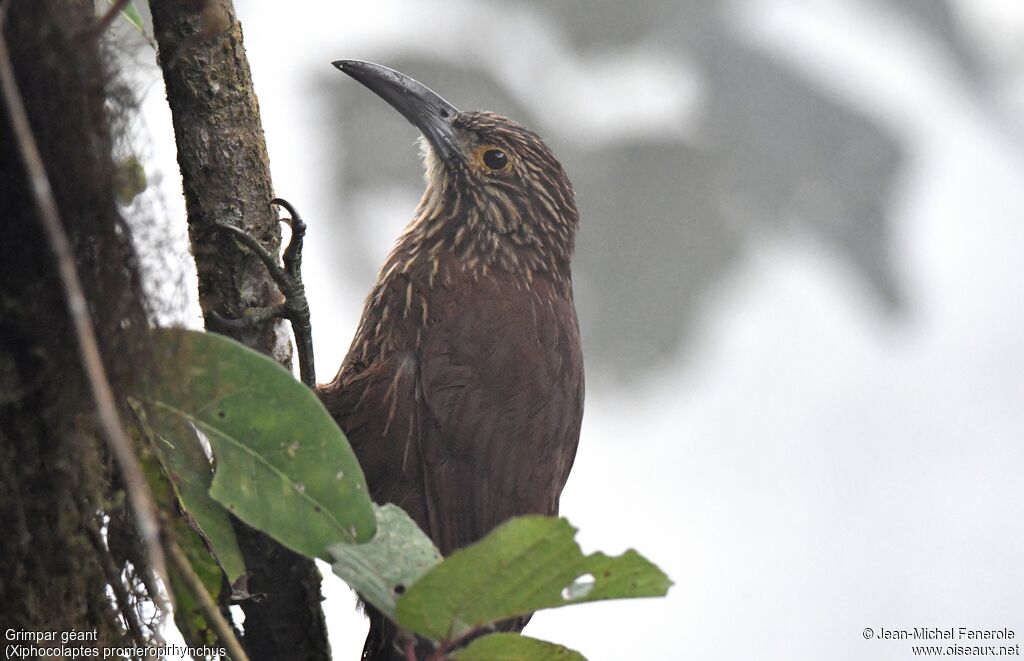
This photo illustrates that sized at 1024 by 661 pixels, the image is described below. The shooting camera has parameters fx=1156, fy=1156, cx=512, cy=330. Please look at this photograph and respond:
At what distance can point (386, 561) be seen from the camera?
1.24 metres

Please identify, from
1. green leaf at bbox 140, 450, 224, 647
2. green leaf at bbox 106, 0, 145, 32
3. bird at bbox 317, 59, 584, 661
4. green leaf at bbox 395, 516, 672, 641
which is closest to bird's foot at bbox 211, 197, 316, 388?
bird at bbox 317, 59, 584, 661

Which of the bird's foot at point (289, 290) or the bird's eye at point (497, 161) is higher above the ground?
the bird's eye at point (497, 161)


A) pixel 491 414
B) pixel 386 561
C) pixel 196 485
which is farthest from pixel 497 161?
pixel 386 561

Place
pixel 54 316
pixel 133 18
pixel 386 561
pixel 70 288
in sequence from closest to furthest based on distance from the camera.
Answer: pixel 70 288, pixel 54 316, pixel 386 561, pixel 133 18

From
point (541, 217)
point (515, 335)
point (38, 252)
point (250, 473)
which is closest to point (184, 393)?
point (250, 473)

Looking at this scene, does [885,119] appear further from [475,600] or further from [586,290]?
[475,600]

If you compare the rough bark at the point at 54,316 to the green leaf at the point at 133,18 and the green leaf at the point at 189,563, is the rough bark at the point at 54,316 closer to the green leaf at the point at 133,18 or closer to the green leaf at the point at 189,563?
the green leaf at the point at 189,563

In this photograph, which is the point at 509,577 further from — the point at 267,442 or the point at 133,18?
the point at 133,18

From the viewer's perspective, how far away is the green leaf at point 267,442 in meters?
1.25

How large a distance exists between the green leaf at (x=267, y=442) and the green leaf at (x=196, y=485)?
7 centimetres

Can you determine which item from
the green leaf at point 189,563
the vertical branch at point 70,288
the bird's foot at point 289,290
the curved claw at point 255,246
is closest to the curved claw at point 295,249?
the bird's foot at point 289,290

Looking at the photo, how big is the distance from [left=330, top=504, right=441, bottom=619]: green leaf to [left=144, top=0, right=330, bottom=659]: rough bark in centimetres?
55

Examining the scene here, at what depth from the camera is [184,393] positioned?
1.27 metres

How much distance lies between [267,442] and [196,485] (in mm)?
176
